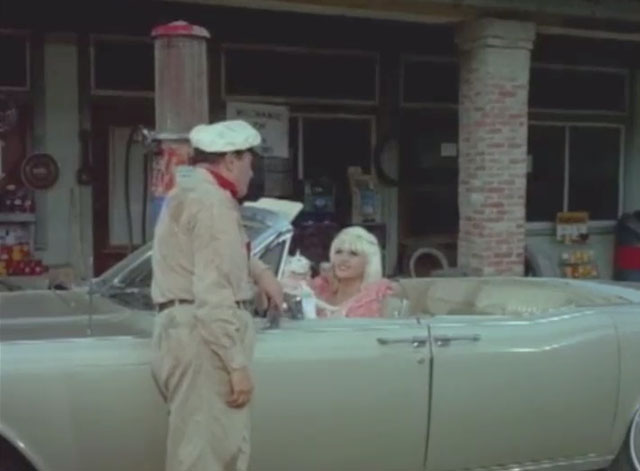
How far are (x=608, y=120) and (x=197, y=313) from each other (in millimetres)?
9886

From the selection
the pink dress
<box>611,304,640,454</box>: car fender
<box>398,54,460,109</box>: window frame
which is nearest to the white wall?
<box>398,54,460,109</box>: window frame

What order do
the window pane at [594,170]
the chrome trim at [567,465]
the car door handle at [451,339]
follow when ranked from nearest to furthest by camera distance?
the car door handle at [451,339], the chrome trim at [567,465], the window pane at [594,170]

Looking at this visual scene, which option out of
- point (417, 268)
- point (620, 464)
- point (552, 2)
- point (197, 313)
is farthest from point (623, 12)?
point (197, 313)

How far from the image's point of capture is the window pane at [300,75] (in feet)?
32.7

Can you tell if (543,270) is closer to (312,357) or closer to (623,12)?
(623,12)

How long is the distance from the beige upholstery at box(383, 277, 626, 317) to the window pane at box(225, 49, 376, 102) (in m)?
5.02

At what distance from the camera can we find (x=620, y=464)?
178 inches

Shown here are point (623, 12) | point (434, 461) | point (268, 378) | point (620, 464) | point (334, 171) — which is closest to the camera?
point (268, 378)

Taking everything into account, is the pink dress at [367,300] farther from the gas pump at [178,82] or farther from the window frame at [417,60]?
the window frame at [417,60]

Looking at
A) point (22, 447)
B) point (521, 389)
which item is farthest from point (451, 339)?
point (22, 447)

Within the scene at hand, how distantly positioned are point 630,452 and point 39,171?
20.8 feet

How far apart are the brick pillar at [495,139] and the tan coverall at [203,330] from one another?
594 centimetres

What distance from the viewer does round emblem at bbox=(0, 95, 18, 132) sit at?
8969 mm

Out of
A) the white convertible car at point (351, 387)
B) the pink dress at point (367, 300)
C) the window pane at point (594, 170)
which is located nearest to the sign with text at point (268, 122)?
the window pane at point (594, 170)
